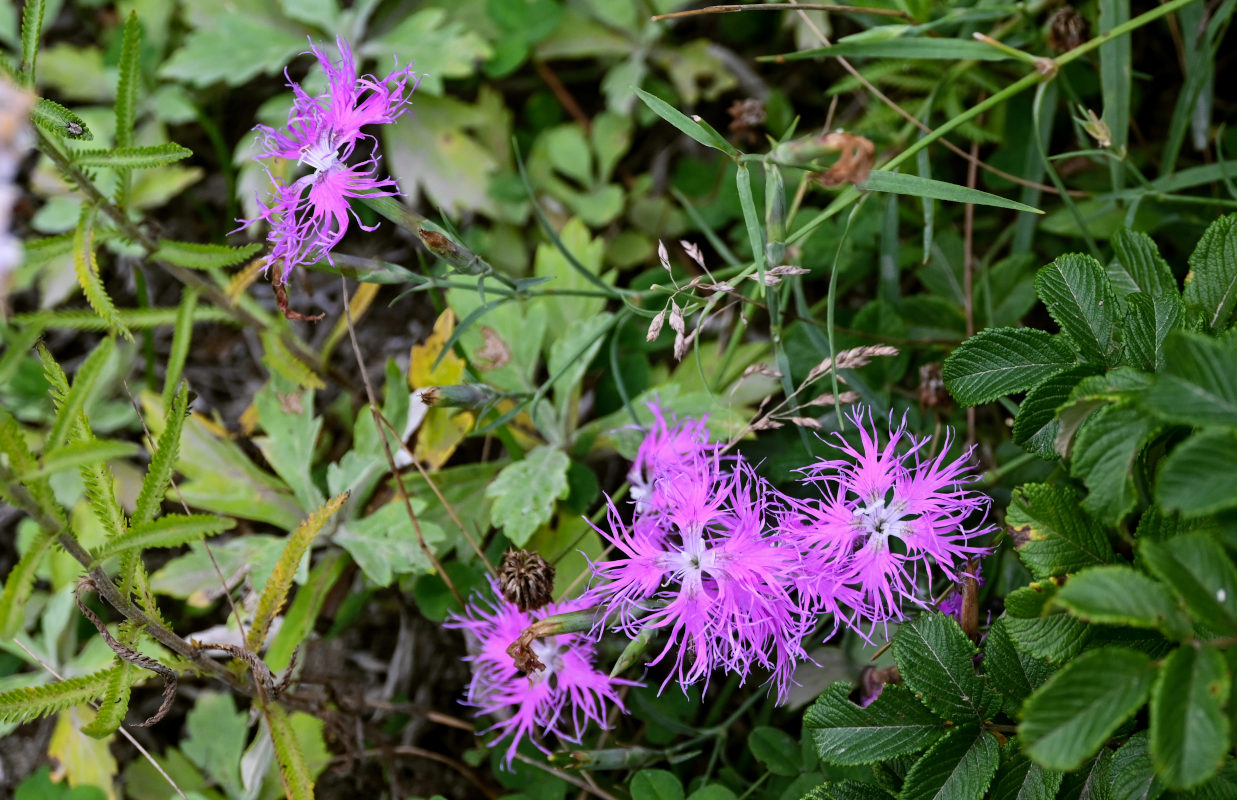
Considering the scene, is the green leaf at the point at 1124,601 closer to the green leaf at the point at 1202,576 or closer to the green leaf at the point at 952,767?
the green leaf at the point at 1202,576

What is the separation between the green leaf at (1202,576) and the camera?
2.74 ft

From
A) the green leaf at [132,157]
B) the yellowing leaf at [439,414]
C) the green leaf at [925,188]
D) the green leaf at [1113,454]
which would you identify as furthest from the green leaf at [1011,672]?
the green leaf at [132,157]

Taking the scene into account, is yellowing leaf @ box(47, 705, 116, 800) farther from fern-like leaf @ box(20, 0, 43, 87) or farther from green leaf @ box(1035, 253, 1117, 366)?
green leaf @ box(1035, 253, 1117, 366)

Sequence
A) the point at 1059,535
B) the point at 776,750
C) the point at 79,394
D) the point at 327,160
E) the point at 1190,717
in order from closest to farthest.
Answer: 1. the point at 1190,717
2. the point at 79,394
3. the point at 1059,535
4. the point at 327,160
5. the point at 776,750

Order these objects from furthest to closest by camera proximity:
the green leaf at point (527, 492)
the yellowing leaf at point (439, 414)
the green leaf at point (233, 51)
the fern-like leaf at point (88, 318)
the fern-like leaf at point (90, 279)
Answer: the green leaf at point (233, 51)
the yellowing leaf at point (439, 414)
the green leaf at point (527, 492)
the fern-like leaf at point (90, 279)
the fern-like leaf at point (88, 318)

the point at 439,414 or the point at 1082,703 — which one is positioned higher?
the point at 1082,703

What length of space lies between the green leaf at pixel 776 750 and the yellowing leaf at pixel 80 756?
4.43 feet

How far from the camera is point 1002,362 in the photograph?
1252 millimetres

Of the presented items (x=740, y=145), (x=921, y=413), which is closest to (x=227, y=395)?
(x=740, y=145)

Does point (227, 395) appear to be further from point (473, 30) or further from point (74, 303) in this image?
point (473, 30)

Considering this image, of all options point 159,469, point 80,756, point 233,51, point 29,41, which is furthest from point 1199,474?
point 233,51

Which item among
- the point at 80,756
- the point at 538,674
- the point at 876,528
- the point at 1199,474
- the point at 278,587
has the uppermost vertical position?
the point at 1199,474

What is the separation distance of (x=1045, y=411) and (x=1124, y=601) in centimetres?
38

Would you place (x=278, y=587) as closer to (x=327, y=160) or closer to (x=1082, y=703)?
(x=327, y=160)
